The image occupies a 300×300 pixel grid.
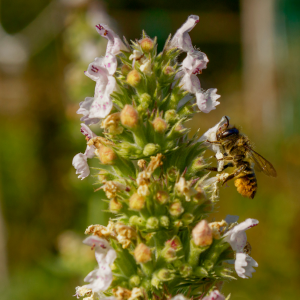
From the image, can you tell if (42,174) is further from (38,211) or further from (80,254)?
(80,254)

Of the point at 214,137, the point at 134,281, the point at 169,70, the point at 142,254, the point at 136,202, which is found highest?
the point at 169,70

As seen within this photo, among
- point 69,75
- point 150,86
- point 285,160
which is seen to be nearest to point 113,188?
point 150,86

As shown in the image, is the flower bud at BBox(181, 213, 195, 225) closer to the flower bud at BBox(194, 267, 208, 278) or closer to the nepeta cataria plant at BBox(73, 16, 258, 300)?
the nepeta cataria plant at BBox(73, 16, 258, 300)

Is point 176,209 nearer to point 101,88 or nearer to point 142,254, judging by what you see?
point 142,254

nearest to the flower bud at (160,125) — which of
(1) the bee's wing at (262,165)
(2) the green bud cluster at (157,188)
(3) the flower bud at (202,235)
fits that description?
(2) the green bud cluster at (157,188)

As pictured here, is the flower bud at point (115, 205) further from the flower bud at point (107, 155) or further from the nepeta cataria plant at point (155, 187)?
the flower bud at point (107, 155)

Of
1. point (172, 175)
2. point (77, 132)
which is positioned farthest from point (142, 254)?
point (77, 132)
